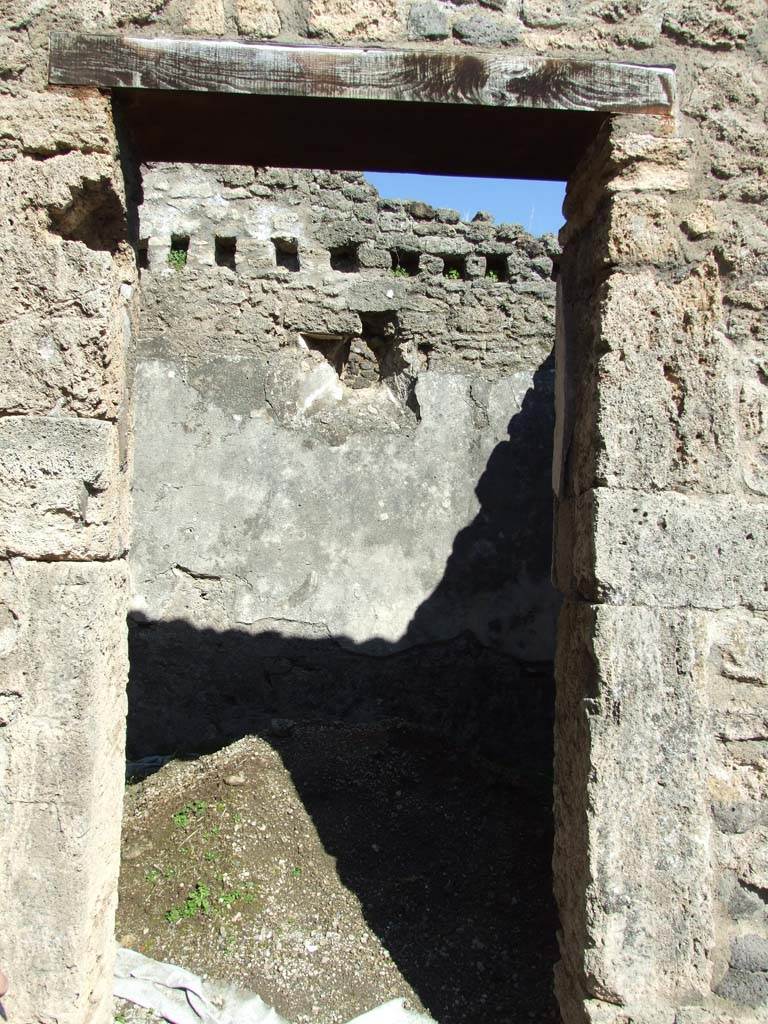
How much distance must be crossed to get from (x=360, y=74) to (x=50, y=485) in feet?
4.64

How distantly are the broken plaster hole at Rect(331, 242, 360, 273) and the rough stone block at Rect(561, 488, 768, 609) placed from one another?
4.04 m

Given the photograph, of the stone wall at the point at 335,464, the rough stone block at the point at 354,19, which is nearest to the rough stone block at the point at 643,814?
the rough stone block at the point at 354,19

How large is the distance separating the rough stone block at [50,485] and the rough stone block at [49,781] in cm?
6

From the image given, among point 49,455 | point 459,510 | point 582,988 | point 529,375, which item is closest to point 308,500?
point 459,510

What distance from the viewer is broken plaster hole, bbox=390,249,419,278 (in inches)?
235

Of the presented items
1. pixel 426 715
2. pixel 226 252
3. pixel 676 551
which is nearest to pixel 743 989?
pixel 676 551

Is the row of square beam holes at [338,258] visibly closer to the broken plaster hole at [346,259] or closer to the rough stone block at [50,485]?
the broken plaster hole at [346,259]

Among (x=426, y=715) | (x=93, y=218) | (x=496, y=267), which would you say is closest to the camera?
(x=93, y=218)

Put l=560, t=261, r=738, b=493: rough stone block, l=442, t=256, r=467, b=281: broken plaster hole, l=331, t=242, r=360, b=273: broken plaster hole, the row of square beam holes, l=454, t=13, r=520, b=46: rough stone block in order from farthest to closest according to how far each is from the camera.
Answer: l=442, t=256, r=467, b=281: broken plaster hole
l=331, t=242, r=360, b=273: broken plaster hole
the row of square beam holes
l=454, t=13, r=520, b=46: rough stone block
l=560, t=261, r=738, b=493: rough stone block

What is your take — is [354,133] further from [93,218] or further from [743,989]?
[743,989]

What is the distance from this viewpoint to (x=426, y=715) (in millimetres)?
5562

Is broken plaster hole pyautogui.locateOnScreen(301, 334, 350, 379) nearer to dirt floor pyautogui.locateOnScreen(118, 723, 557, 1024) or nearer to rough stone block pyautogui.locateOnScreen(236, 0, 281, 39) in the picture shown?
dirt floor pyautogui.locateOnScreen(118, 723, 557, 1024)

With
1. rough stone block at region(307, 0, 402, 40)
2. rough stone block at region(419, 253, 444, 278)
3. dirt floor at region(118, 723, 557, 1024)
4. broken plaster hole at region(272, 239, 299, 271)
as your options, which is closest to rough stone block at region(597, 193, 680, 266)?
rough stone block at region(307, 0, 402, 40)

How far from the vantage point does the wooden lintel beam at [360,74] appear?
237cm
